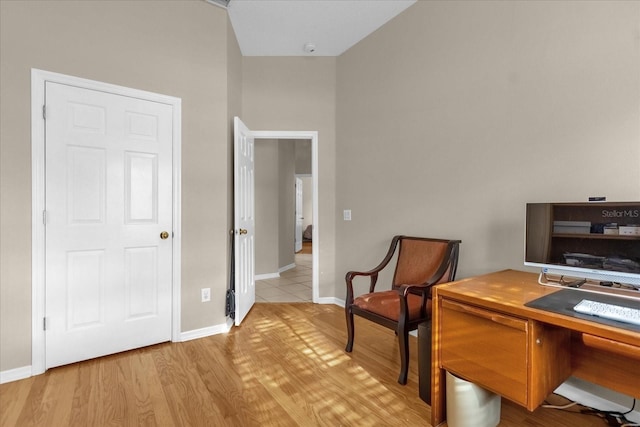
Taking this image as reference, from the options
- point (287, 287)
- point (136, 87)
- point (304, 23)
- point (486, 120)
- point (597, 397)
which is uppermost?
point (304, 23)

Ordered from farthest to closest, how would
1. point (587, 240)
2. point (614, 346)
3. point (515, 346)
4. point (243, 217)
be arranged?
point (243, 217)
point (587, 240)
point (515, 346)
point (614, 346)

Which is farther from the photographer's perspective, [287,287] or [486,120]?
[287,287]

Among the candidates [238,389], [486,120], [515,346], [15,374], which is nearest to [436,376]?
[515,346]

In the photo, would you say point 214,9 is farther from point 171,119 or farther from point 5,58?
point 5,58

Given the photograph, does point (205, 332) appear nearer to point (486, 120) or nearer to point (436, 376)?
point (436, 376)

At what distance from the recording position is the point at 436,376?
5.42 feet

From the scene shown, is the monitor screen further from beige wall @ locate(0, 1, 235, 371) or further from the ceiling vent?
the ceiling vent

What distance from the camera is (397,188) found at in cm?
301

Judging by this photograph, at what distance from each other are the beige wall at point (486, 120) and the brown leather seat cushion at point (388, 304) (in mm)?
504

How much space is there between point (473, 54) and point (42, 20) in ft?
9.98

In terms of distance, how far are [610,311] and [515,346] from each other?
0.36 metres

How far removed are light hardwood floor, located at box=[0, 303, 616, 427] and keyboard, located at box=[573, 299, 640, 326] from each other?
32.0 inches

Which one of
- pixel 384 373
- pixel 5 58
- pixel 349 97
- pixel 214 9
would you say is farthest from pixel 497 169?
pixel 5 58

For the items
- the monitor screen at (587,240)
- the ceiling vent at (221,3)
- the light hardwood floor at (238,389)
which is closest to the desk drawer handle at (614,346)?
the monitor screen at (587,240)
